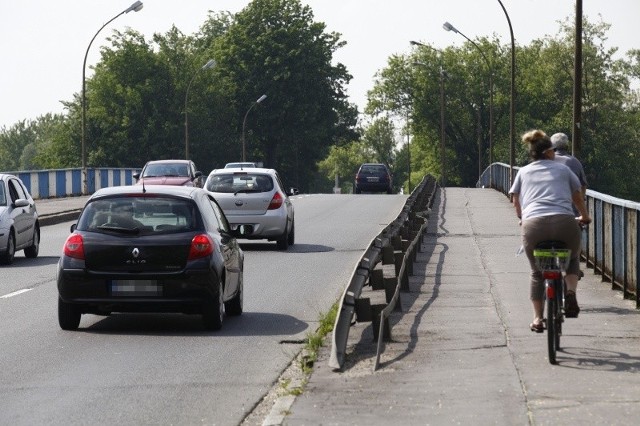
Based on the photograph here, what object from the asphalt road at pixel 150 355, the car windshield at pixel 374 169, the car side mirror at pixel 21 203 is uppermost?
the car side mirror at pixel 21 203

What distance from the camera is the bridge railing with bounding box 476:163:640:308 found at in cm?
1497

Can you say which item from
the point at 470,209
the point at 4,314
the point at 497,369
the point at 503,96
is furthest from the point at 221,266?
the point at 503,96

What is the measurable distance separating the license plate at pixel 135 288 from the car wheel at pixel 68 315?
16.3 inches

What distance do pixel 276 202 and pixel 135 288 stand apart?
1258 centimetres

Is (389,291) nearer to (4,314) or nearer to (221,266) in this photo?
(221,266)

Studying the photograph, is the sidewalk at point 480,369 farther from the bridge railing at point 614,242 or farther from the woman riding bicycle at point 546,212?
the woman riding bicycle at point 546,212

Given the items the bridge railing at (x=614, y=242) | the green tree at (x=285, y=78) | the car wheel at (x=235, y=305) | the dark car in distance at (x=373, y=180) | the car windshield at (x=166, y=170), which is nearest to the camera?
the car wheel at (x=235, y=305)

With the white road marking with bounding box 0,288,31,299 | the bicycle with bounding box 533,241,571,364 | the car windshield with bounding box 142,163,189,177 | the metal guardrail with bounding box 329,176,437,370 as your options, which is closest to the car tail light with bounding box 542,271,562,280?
Result: the bicycle with bounding box 533,241,571,364

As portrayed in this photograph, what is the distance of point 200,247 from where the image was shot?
13000 mm

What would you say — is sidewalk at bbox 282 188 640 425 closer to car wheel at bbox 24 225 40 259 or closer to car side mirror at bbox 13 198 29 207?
car side mirror at bbox 13 198 29 207

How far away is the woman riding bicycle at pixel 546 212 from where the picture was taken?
10414 millimetres

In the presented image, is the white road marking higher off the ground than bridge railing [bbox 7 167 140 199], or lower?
lower

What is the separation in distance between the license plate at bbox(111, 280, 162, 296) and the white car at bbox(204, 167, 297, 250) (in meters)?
12.1

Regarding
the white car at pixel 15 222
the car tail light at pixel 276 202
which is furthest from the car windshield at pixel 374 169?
the white car at pixel 15 222
